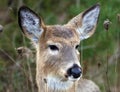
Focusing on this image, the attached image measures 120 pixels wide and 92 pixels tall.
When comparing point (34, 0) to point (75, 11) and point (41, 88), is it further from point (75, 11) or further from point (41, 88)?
point (41, 88)

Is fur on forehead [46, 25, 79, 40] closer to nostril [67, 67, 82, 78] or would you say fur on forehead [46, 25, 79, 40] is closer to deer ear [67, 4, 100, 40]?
deer ear [67, 4, 100, 40]

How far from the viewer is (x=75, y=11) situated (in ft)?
36.7

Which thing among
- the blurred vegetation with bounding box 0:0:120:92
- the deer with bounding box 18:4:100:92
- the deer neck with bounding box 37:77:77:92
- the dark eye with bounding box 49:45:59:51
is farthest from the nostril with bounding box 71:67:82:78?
the blurred vegetation with bounding box 0:0:120:92

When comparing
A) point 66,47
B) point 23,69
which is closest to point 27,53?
point 23,69

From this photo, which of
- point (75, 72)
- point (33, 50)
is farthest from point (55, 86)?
point (33, 50)

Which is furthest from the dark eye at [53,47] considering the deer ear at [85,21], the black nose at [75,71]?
the deer ear at [85,21]

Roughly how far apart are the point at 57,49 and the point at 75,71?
0.59m

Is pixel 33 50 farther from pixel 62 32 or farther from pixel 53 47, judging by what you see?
pixel 53 47

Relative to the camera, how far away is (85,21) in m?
9.31

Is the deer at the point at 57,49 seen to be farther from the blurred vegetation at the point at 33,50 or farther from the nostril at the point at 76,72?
the blurred vegetation at the point at 33,50

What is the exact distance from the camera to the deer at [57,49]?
8336 millimetres

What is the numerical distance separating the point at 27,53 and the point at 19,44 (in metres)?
2.25

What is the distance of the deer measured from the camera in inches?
328

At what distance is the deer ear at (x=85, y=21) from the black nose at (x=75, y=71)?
111 centimetres
